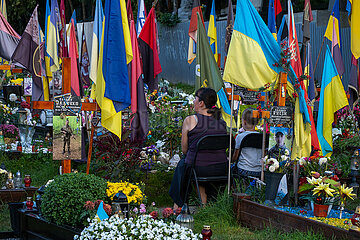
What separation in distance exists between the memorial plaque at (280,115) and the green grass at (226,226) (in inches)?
38.9

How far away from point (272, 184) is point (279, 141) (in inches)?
26.5

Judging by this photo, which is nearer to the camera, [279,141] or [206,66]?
[279,141]

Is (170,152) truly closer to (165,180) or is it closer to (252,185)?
(165,180)

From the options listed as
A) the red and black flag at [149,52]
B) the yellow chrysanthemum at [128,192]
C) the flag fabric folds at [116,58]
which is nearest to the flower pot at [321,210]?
the yellow chrysanthemum at [128,192]

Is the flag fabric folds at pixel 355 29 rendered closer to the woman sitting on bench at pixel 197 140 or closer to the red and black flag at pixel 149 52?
the red and black flag at pixel 149 52

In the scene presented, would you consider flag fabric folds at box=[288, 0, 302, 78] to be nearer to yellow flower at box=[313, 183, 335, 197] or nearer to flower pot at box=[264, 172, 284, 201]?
flower pot at box=[264, 172, 284, 201]

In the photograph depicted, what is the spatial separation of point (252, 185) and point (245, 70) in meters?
1.29

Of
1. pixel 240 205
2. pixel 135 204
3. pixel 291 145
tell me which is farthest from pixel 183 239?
pixel 291 145

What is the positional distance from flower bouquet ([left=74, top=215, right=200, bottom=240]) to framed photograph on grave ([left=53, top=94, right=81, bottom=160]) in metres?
2.22

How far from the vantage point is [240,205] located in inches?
243

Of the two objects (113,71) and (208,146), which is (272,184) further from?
(113,71)

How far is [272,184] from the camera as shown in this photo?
6.18m

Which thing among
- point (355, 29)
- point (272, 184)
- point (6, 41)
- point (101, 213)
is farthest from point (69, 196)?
point (6, 41)

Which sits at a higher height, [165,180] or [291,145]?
[291,145]
